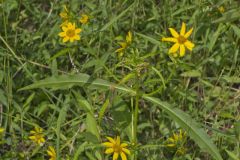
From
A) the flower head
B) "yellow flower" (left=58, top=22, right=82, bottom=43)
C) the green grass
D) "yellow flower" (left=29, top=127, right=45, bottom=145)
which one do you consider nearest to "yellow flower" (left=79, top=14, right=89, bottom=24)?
the green grass

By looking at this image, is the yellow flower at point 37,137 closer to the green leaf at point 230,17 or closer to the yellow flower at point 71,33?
the yellow flower at point 71,33

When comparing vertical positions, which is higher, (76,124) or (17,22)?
(17,22)

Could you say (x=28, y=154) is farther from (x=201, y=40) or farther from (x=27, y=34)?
(x=201, y=40)

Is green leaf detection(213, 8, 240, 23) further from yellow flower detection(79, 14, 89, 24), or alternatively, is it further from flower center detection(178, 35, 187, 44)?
yellow flower detection(79, 14, 89, 24)

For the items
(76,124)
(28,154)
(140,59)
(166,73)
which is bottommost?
(28,154)

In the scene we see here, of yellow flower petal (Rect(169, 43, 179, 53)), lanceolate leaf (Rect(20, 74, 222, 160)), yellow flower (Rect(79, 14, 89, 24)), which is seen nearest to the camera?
lanceolate leaf (Rect(20, 74, 222, 160))

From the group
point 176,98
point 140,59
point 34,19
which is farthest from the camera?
point 34,19

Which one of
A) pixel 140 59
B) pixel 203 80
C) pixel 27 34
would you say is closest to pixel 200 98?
pixel 203 80
